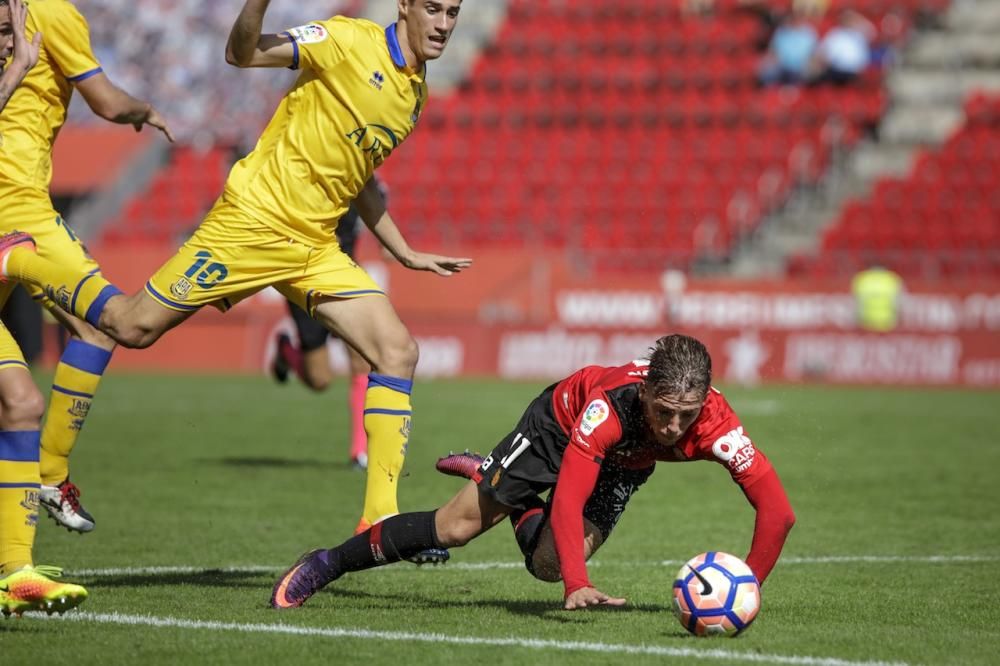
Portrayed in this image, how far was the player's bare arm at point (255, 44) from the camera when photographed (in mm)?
6613

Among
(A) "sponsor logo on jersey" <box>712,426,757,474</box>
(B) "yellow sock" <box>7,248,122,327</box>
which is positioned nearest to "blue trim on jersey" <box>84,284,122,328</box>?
(B) "yellow sock" <box>7,248,122,327</box>

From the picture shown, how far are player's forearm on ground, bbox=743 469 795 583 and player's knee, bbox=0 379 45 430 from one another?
2.89 meters

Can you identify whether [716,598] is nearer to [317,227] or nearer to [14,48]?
[317,227]

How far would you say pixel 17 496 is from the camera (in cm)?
626

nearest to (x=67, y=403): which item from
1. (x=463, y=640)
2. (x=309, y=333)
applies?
(x=463, y=640)

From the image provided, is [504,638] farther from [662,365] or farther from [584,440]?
[662,365]

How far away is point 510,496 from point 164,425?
9690 millimetres

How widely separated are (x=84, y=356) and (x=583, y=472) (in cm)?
288

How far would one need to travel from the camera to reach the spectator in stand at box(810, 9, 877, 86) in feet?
87.1

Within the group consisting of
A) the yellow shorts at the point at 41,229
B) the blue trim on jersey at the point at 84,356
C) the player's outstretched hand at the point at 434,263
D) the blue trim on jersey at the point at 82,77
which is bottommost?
the blue trim on jersey at the point at 84,356

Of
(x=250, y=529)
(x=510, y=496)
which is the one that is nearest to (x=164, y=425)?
(x=250, y=529)

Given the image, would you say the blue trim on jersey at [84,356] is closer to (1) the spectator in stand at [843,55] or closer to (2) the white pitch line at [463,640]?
(2) the white pitch line at [463,640]

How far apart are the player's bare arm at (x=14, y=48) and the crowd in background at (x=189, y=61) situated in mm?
22294

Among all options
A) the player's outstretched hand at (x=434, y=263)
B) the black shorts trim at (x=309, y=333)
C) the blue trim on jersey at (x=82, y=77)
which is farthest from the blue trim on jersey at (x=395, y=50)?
the black shorts trim at (x=309, y=333)
